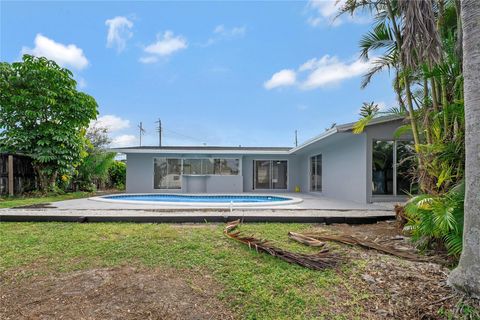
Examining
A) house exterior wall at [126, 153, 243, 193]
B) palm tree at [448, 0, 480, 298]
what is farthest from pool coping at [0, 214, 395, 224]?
house exterior wall at [126, 153, 243, 193]

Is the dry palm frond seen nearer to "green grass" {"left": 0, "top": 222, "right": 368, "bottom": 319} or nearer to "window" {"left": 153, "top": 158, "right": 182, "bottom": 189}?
"green grass" {"left": 0, "top": 222, "right": 368, "bottom": 319}

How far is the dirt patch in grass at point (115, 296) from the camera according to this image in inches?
98.0

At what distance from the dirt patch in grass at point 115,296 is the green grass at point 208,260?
20cm

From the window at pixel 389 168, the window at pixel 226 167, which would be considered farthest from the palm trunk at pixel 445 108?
the window at pixel 226 167

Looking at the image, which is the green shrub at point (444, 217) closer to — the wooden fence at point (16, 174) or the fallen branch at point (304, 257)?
the fallen branch at point (304, 257)

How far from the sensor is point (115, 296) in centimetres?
275

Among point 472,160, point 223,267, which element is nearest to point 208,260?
point 223,267

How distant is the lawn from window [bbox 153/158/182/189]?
1042cm

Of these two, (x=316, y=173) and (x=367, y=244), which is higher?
(x=316, y=173)

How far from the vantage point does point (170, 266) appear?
344cm

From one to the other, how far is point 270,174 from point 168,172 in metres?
6.01

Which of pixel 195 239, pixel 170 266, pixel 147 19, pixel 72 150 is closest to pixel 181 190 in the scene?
pixel 72 150

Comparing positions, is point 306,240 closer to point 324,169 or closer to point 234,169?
point 324,169

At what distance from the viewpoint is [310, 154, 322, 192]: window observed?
Answer: 1377 centimetres
